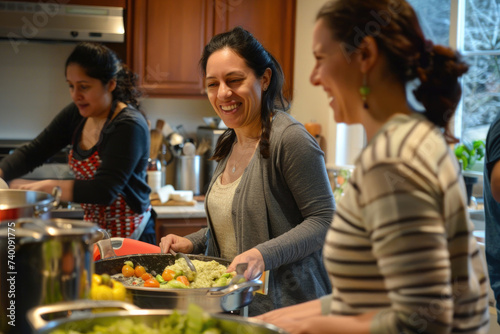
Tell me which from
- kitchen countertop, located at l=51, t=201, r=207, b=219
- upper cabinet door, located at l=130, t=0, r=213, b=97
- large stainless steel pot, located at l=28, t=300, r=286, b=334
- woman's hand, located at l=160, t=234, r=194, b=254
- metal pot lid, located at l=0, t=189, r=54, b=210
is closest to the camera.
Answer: large stainless steel pot, located at l=28, t=300, r=286, b=334

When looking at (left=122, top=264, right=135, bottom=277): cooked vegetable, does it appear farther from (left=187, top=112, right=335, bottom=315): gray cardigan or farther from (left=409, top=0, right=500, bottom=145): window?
(left=409, top=0, right=500, bottom=145): window

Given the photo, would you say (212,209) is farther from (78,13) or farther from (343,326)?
(78,13)

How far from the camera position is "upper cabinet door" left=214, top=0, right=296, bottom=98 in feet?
13.1

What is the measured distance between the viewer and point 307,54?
3.99m

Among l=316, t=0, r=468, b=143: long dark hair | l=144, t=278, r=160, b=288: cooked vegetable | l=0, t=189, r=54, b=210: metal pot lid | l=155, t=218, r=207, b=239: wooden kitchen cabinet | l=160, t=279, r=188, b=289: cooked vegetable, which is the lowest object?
l=155, t=218, r=207, b=239: wooden kitchen cabinet

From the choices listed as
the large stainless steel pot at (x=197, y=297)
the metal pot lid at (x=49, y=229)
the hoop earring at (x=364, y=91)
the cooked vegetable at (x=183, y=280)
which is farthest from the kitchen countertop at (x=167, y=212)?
the hoop earring at (x=364, y=91)

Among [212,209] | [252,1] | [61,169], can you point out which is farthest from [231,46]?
[252,1]

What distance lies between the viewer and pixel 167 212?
3.32m

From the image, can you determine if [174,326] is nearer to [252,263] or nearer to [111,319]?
[111,319]

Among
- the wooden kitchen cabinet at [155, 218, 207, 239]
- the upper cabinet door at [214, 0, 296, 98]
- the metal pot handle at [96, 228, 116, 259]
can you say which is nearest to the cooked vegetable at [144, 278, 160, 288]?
the metal pot handle at [96, 228, 116, 259]

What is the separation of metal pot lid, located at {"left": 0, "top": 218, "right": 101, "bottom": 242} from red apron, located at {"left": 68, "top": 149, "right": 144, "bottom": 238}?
157 centimetres

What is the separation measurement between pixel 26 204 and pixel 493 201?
52.3 inches

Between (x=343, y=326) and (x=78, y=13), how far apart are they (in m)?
3.20

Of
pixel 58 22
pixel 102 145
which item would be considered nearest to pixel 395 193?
pixel 102 145
